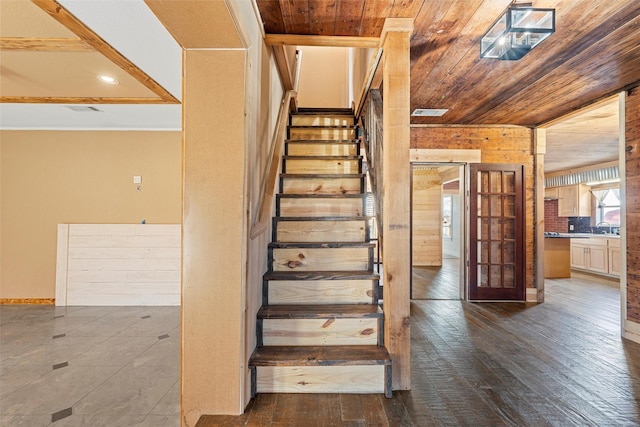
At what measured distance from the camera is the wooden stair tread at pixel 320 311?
1891 mm

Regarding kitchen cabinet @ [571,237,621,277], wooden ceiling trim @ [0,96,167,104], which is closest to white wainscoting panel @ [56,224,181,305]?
wooden ceiling trim @ [0,96,167,104]

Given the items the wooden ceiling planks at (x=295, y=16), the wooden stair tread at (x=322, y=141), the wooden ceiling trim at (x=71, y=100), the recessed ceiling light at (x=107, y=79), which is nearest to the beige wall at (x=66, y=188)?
the wooden ceiling trim at (x=71, y=100)

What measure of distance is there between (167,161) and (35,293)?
265 centimetres

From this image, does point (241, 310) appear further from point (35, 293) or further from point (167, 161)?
point (35, 293)

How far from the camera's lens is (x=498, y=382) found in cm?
198

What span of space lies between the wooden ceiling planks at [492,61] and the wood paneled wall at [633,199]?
26cm

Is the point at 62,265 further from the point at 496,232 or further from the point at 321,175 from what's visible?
the point at 496,232

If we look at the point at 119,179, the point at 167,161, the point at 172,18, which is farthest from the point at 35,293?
the point at 172,18

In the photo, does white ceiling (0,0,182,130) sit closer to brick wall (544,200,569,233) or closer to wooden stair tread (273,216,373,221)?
wooden stair tread (273,216,373,221)

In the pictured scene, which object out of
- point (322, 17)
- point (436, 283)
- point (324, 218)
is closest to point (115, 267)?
point (324, 218)

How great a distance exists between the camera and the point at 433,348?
8.27ft

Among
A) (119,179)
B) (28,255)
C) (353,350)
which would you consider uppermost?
(119,179)

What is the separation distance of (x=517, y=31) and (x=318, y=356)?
7.83 feet

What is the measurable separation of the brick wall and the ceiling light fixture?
797 cm
